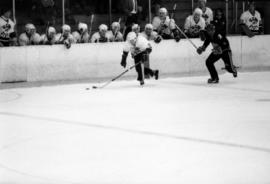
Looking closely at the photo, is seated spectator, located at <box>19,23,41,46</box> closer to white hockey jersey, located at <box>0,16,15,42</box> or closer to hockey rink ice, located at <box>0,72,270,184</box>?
white hockey jersey, located at <box>0,16,15,42</box>

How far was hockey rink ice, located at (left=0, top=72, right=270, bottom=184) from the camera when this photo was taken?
6.92 meters

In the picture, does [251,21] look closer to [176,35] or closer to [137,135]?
[176,35]

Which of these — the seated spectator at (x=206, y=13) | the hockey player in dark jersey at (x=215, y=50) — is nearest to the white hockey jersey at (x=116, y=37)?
the seated spectator at (x=206, y=13)

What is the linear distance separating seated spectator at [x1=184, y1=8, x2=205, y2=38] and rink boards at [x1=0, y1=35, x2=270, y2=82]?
21 centimetres

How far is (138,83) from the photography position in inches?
645

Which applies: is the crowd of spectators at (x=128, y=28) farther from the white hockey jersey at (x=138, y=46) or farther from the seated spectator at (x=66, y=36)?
the white hockey jersey at (x=138, y=46)

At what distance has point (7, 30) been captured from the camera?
1697 centimetres

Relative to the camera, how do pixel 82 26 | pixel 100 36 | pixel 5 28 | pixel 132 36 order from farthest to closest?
pixel 100 36 → pixel 82 26 → pixel 5 28 → pixel 132 36

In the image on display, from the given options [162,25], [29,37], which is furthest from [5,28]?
[162,25]

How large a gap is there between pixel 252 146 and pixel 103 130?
2.29 metres

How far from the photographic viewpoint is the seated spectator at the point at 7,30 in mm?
16906

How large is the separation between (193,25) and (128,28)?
5.65 feet

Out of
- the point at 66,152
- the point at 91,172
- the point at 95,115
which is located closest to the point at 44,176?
the point at 91,172

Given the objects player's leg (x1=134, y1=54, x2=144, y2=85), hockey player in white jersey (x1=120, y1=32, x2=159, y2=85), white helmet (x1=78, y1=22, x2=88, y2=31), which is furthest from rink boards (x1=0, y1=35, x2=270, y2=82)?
player's leg (x1=134, y1=54, x2=144, y2=85)
